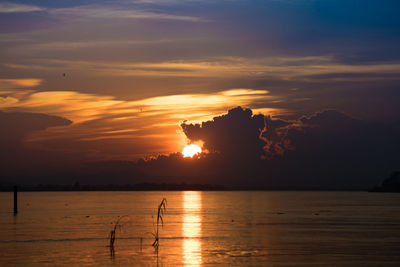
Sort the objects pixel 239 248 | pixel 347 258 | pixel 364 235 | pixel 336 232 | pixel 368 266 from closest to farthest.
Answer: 1. pixel 368 266
2. pixel 347 258
3. pixel 239 248
4. pixel 364 235
5. pixel 336 232

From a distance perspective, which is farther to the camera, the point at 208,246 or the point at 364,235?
the point at 364,235

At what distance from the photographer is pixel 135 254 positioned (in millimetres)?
46219

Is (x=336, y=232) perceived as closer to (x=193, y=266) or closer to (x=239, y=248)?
(x=239, y=248)

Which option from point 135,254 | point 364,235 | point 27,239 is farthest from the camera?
point 364,235

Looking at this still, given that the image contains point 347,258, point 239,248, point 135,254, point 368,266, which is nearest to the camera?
point 368,266

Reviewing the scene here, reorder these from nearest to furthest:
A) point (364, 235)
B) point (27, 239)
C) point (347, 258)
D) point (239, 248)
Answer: point (347, 258) < point (239, 248) < point (27, 239) < point (364, 235)

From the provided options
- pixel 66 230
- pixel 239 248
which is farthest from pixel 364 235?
pixel 66 230

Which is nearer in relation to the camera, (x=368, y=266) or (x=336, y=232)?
(x=368, y=266)

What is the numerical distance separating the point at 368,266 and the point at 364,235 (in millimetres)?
24526

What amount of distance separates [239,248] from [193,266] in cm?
1165

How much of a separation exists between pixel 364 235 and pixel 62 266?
118 ft

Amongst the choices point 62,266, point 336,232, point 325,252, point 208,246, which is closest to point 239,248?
point 208,246

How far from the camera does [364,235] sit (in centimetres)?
6269

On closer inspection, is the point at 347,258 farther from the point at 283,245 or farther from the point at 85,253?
the point at 85,253
